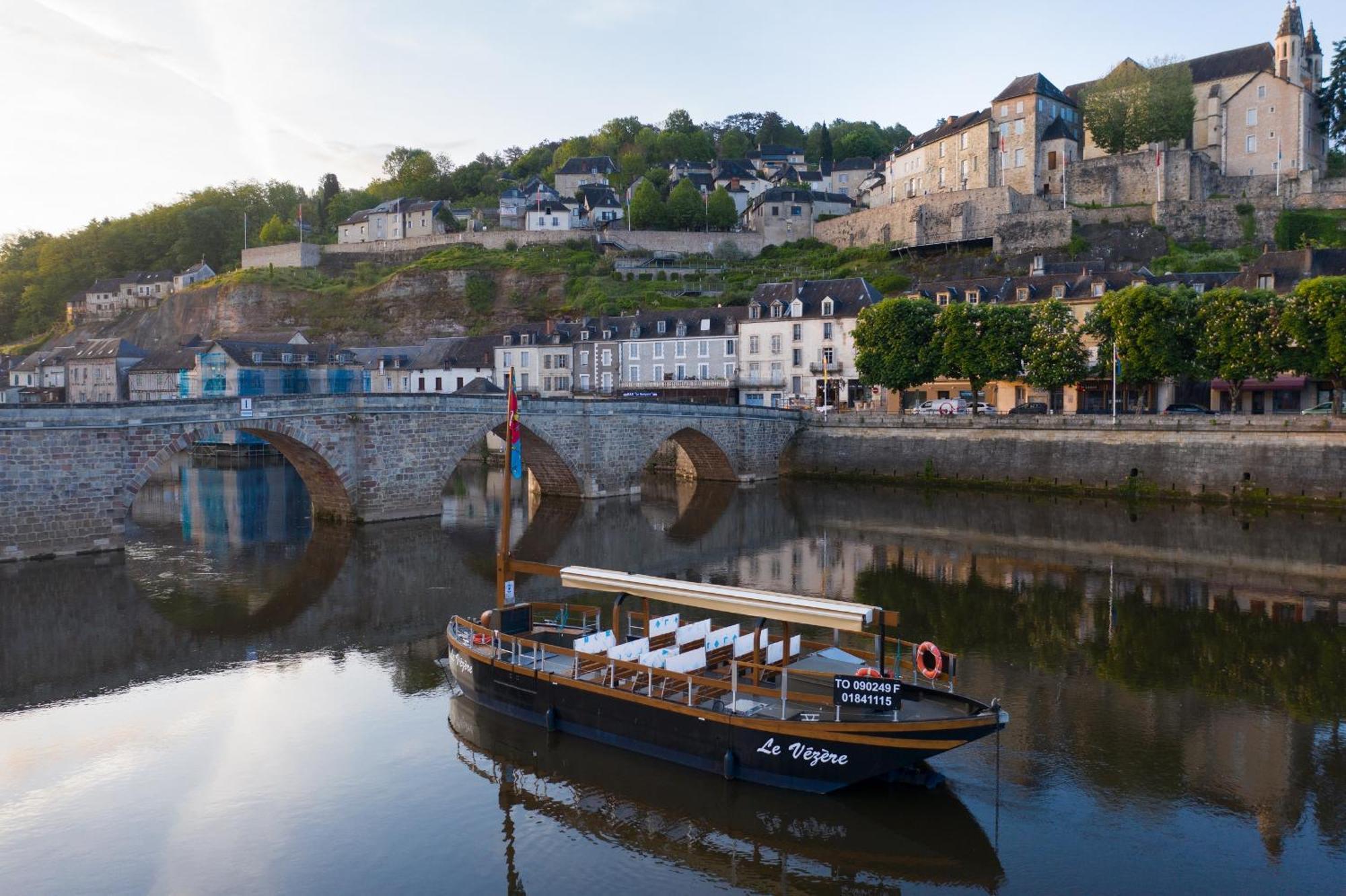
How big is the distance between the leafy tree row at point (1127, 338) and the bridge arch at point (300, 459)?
27060mm

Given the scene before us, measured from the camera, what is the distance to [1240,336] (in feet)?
132

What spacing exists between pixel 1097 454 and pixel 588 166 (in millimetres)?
79215

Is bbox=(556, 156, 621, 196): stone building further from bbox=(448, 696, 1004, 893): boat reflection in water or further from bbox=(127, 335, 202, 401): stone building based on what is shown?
bbox=(448, 696, 1004, 893): boat reflection in water

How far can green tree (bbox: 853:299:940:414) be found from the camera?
4938 cm

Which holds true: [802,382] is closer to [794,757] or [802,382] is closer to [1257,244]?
[1257,244]

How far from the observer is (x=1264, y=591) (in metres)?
24.5

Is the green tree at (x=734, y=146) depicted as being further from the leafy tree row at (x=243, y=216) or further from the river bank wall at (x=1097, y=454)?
the river bank wall at (x=1097, y=454)

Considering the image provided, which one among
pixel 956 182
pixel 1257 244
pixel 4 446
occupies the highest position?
pixel 956 182

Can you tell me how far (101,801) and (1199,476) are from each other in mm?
38623

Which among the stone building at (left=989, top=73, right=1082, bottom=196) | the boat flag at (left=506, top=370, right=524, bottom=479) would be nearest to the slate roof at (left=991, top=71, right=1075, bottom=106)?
the stone building at (left=989, top=73, right=1082, bottom=196)

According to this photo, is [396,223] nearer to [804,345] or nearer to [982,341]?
[804,345]

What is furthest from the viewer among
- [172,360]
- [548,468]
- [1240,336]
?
[172,360]

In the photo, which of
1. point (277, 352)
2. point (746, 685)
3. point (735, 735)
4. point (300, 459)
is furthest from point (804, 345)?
point (735, 735)

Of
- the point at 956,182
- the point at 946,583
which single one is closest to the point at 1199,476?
the point at 946,583
